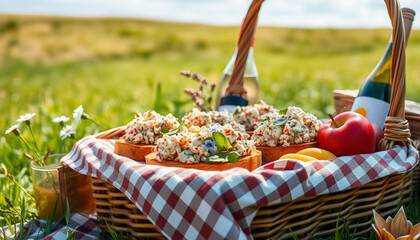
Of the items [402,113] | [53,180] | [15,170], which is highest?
[402,113]

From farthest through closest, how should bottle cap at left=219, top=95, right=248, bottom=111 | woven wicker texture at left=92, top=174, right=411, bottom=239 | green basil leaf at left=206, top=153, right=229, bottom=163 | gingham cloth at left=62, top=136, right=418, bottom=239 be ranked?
bottle cap at left=219, top=95, right=248, bottom=111, green basil leaf at left=206, top=153, right=229, bottom=163, woven wicker texture at left=92, top=174, right=411, bottom=239, gingham cloth at left=62, top=136, right=418, bottom=239

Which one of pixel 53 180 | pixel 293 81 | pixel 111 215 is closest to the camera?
pixel 111 215

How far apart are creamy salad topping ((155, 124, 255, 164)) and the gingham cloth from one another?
15 centimetres

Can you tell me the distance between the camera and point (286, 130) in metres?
1.85

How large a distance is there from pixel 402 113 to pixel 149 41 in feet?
54.1

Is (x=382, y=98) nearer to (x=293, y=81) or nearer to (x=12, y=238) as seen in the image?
(x=12, y=238)

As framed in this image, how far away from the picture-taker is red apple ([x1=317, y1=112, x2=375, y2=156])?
1754 millimetres

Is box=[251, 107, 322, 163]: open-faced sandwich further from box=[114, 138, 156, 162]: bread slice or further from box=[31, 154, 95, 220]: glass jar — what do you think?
box=[31, 154, 95, 220]: glass jar

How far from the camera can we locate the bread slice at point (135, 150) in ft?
5.90

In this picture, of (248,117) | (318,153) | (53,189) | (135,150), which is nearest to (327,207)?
(318,153)

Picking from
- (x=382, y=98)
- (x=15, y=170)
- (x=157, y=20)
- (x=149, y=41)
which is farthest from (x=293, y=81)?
(x=157, y=20)

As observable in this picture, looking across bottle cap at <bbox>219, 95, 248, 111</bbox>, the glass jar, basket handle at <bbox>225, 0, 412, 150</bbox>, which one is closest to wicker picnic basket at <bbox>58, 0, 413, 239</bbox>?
basket handle at <bbox>225, 0, 412, 150</bbox>

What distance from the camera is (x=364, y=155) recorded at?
1633mm

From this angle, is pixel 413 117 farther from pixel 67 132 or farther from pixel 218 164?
pixel 67 132
